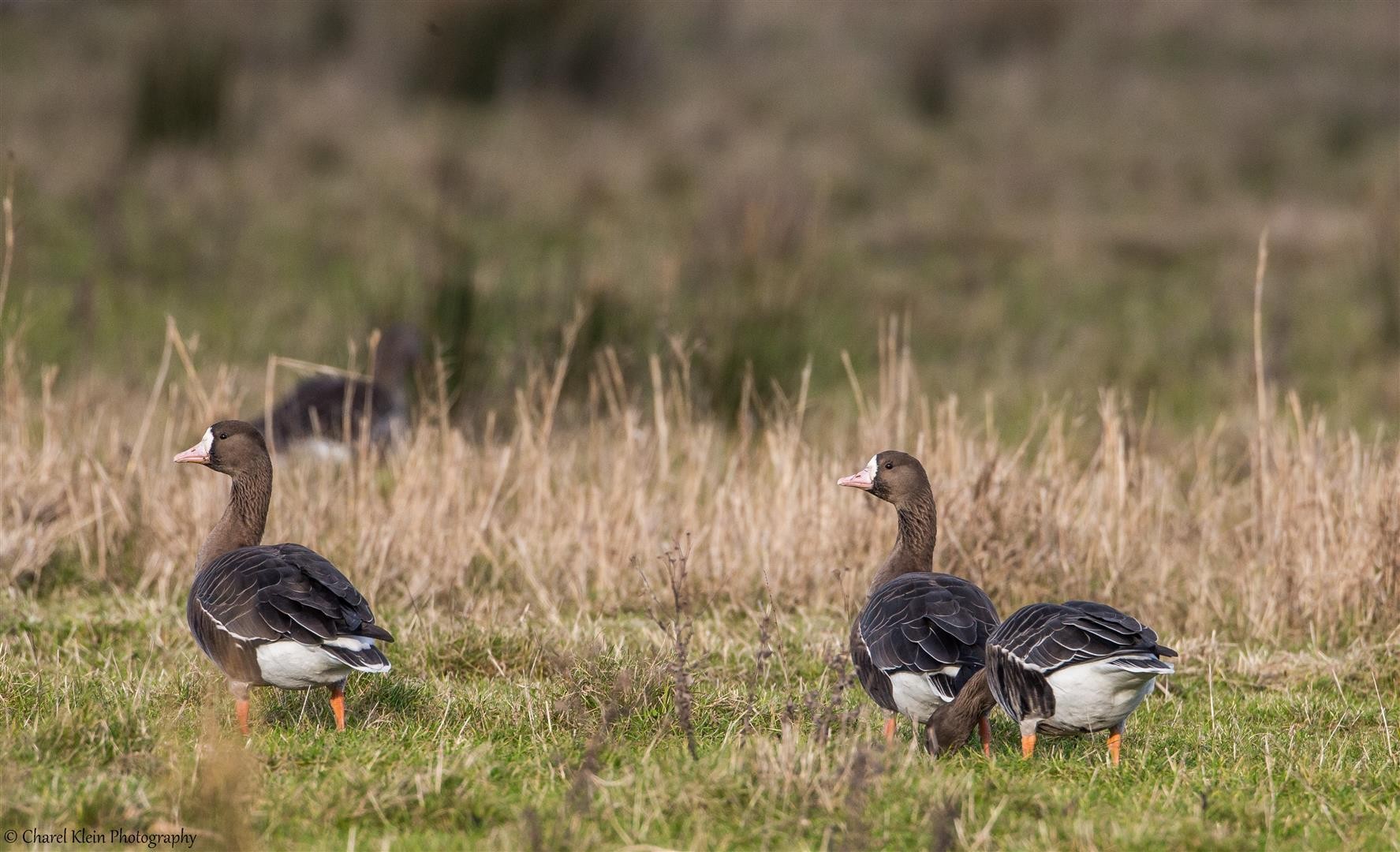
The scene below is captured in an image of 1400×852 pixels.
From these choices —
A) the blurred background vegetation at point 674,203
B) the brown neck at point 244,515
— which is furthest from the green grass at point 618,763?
the blurred background vegetation at point 674,203

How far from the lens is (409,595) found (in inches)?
312

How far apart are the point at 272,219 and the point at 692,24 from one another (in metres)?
16.4

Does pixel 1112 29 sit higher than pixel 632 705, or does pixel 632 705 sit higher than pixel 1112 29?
pixel 1112 29

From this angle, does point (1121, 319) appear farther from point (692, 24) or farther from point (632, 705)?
point (692, 24)

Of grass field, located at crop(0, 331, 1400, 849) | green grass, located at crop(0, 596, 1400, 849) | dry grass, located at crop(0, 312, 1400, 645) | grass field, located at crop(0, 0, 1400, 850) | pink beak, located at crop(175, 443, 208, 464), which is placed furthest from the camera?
dry grass, located at crop(0, 312, 1400, 645)

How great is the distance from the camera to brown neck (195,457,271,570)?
6.50m

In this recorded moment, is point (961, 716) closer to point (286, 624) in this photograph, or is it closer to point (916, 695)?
point (916, 695)

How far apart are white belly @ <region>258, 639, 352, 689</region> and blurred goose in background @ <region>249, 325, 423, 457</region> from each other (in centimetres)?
416

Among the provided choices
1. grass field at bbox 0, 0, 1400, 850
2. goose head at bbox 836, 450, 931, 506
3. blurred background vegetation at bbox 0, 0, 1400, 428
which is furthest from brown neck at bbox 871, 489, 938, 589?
blurred background vegetation at bbox 0, 0, 1400, 428

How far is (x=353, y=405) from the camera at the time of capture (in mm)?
10867

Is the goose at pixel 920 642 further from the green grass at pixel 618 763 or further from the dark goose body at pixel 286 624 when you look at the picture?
the dark goose body at pixel 286 624

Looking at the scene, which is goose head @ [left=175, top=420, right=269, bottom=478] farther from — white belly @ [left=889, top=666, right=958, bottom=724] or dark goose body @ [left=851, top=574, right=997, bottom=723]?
white belly @ [left=889, top=666, right=958, bottom=724]

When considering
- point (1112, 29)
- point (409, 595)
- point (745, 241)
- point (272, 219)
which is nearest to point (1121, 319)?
point (745, 241)

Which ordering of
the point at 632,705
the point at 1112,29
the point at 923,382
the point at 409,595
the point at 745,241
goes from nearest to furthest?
1. the point at 632,705
2. the point at 409,595
3. the point at 745,241
4. the point at 923,382
5. the point at 1112,29
